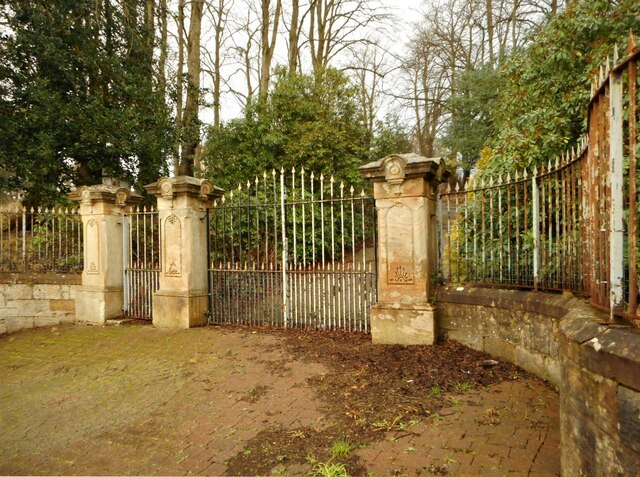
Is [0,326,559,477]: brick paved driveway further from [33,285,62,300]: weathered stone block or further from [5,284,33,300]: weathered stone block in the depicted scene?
[5,284,33,300]: weathered stone block

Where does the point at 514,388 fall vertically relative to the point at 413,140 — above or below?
below

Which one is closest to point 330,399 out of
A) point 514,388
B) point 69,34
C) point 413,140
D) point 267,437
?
point 267,437

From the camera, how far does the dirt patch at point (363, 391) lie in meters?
3.04

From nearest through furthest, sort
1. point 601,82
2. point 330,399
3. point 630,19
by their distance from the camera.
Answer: point 601,82 → point 330,399 → point 630,19

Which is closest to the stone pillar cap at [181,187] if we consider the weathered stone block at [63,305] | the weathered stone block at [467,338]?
the weathered stone block at [63,305]

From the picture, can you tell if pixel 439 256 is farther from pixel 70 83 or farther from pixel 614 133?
pixel 70 83

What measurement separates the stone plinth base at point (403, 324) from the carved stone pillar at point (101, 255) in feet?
16.1

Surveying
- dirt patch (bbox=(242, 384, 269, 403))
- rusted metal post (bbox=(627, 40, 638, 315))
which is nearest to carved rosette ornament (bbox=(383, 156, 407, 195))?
dirt patch (bbox=(242, 384, 269, 403))

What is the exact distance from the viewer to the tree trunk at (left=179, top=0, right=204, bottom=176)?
1203 centimetres

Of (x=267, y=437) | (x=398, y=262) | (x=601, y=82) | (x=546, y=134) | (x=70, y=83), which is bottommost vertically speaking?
(x=267, y=437)

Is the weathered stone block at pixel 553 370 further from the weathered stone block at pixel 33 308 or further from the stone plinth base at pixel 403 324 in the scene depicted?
the weathered stone block at pixel 33 308

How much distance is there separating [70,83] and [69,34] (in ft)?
3.67

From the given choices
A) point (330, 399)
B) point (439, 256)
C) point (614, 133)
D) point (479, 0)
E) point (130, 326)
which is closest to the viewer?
point (614, 133)

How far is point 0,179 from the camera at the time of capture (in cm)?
955
